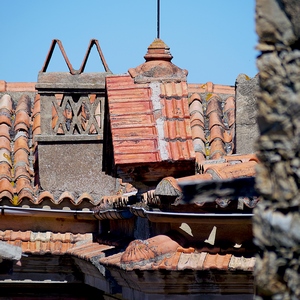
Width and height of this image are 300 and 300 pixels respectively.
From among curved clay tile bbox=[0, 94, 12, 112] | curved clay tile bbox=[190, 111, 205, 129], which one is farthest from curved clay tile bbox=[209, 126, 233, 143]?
curved clay tile bbox=[0, 94, 12, 112]

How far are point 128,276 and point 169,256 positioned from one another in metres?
0.46

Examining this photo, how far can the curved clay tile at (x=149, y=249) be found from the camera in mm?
7531

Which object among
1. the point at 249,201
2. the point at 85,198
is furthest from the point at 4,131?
the point at 249,201

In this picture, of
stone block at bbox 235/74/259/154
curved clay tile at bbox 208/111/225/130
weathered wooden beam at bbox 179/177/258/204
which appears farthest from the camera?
curved clay tile at bbox 208/111/225/130

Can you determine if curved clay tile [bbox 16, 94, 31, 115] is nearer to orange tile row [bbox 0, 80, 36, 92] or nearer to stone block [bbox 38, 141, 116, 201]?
orange tile row [bbox 0, 80, 36, 92]

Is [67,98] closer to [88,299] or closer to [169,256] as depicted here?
[88,299]

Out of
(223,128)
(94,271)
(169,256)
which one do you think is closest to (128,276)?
(169,256)

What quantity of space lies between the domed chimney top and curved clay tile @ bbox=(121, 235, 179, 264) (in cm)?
177

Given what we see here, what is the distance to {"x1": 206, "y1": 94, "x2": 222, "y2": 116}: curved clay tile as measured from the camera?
47.1 ft

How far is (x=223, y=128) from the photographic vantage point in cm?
1380

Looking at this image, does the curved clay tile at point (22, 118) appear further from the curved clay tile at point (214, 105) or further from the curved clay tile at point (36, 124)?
the curved clay tile at point (214, 105)

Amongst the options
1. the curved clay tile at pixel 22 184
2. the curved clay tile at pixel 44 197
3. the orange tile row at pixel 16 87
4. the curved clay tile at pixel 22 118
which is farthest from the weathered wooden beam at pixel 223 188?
the orange tile row at pixel 16 87

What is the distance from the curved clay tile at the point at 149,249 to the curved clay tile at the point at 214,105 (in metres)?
6.70

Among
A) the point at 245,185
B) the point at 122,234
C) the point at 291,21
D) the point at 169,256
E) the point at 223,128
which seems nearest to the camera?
the point at 291,21
